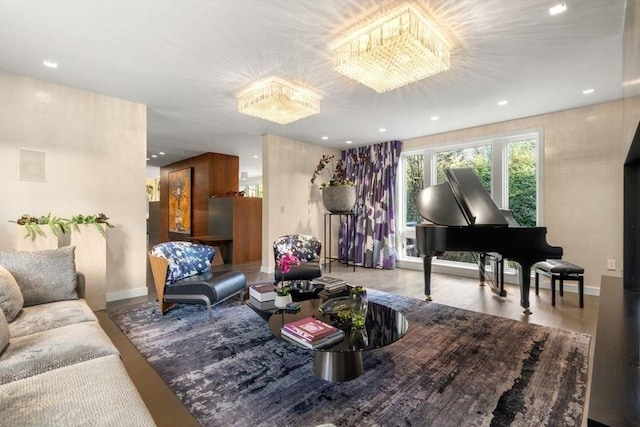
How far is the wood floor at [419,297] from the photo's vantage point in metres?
1.83

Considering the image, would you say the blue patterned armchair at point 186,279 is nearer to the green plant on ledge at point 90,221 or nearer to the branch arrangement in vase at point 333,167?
the green plant on ledge at point 90,221

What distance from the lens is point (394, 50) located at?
2.37 m

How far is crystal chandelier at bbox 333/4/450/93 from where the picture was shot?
218cm

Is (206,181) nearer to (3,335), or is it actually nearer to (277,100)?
(277,100)

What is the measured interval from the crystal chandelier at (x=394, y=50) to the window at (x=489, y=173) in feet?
6.82

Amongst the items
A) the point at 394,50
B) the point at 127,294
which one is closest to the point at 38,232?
the point at 127,294

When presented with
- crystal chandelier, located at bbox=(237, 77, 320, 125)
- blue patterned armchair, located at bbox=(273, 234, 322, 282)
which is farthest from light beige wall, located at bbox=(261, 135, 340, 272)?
crystal chandelier, located at bbox=(237, 77, 320, 125)

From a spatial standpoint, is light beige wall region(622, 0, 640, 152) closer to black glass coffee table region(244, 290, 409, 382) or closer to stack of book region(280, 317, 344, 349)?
black glass coffee table region(244, 290, 409, 382)

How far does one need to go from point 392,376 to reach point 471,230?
6.85ft

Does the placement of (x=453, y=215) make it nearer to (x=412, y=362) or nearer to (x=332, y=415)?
(x=412, y=362)

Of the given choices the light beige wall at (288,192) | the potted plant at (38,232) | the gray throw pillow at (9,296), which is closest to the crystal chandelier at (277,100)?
the light beige wall at (288,192)

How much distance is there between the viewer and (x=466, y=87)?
11.6 ft

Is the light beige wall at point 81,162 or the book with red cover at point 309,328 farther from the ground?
the light beige wall at point 81,162

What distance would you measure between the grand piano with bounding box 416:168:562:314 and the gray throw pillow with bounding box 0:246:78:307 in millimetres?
3799
